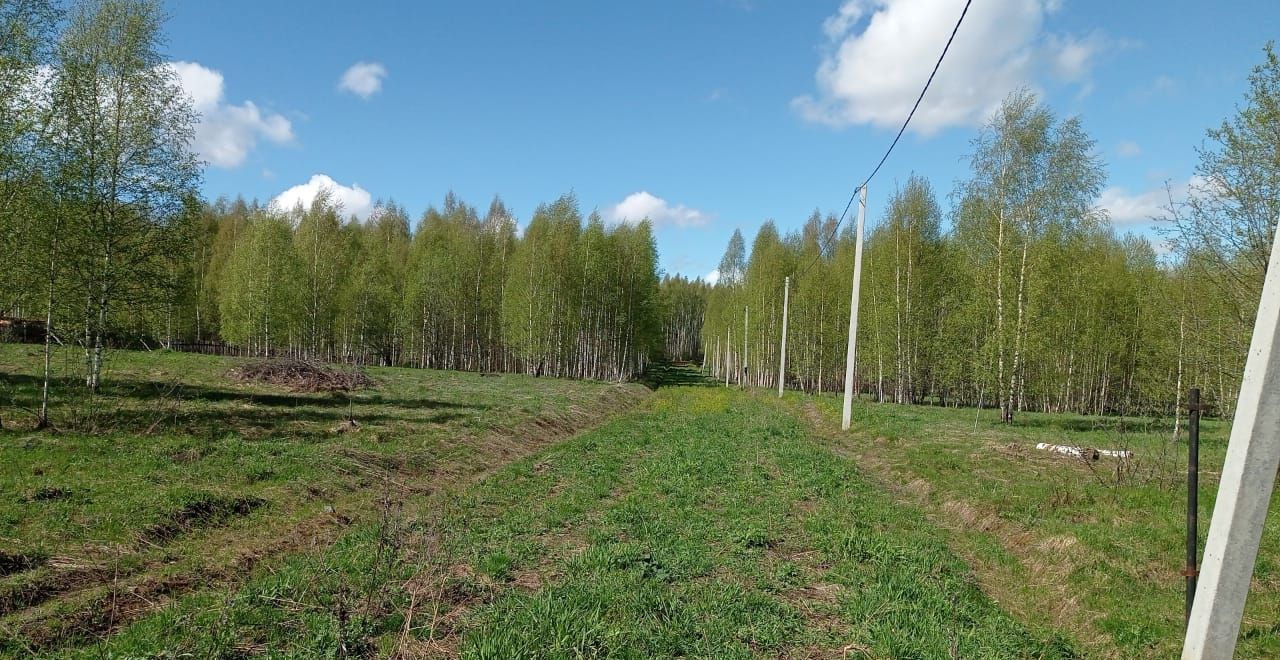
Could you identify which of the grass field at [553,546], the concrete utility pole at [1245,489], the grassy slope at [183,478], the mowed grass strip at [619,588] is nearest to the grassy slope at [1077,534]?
the grass field at [553,546]

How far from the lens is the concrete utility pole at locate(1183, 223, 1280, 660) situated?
12.9 ft

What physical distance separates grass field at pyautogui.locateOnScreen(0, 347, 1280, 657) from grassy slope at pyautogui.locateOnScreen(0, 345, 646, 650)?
5 cm

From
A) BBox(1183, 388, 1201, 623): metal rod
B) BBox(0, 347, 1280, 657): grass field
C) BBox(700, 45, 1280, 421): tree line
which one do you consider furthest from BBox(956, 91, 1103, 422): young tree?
BBox(1183, 388, 1201, 623): metal rod

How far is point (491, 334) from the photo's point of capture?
5397 cm

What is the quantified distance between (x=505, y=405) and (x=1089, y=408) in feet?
146

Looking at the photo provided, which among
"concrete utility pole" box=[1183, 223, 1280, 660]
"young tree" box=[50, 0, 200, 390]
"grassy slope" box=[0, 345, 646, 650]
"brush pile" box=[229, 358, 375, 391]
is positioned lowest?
"grassy slope" box=[0, 345, 646, 650]

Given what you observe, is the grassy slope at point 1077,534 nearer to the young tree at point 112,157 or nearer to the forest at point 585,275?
the forest at point 585,275

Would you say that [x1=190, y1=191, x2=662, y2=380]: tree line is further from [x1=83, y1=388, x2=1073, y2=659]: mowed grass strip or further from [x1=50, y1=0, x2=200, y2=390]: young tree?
[x1=83, y1=388, x2=1073, y2=659]: mowed grass strip

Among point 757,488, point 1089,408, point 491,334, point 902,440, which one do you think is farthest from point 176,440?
point 1089,408

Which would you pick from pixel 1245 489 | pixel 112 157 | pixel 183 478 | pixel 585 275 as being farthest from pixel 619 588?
pixel 585 275

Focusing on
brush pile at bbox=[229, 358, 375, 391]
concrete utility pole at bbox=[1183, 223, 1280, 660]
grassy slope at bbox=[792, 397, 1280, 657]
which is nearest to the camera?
Answer: concrete utility pole at bbox=[1183, 223, 1280, 660]

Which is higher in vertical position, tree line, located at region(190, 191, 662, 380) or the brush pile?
tree line, located at region(190, 191, 662, 380)

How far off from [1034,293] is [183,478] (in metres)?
28.8

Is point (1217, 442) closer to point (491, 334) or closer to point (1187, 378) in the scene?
point (1187, 378)
